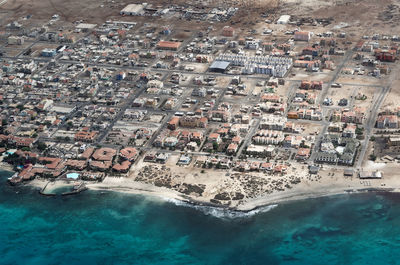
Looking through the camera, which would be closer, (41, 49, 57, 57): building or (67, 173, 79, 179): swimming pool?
(67, 173, 79, 179): swimming pool

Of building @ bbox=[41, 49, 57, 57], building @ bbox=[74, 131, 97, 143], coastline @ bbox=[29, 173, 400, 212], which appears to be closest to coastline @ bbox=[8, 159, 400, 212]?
coastline @ bbox=[29, 173, 400, 212]

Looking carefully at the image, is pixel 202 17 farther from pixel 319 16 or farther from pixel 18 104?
pixel 18 104

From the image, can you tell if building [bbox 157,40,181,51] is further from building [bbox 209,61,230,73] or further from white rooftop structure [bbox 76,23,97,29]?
white rooftop structure [bbox 76,23,97,29]

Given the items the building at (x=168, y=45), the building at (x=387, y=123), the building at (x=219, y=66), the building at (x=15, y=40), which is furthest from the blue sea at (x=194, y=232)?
the building at (x=15, y=40)

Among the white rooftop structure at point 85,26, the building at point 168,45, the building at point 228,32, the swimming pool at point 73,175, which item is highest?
the building at point 228,32

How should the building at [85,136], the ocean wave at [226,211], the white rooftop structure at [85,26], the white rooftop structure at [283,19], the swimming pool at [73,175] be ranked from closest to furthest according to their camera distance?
the ocean wave at [226,211], the swimming pool at [73,175], the building at [85,136], the white rooftop structure at [283,19], the white rooftop structure at [85,26]

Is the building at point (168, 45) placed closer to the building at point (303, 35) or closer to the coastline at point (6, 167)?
the building at point (303, 35)

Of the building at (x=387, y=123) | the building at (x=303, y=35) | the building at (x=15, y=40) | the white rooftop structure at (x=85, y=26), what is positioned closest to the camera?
the building at (x=387, y=123)

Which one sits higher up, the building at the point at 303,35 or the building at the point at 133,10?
the building at the point at 303,35

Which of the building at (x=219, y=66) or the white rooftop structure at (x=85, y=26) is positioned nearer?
the building at (x=219, y=66)
